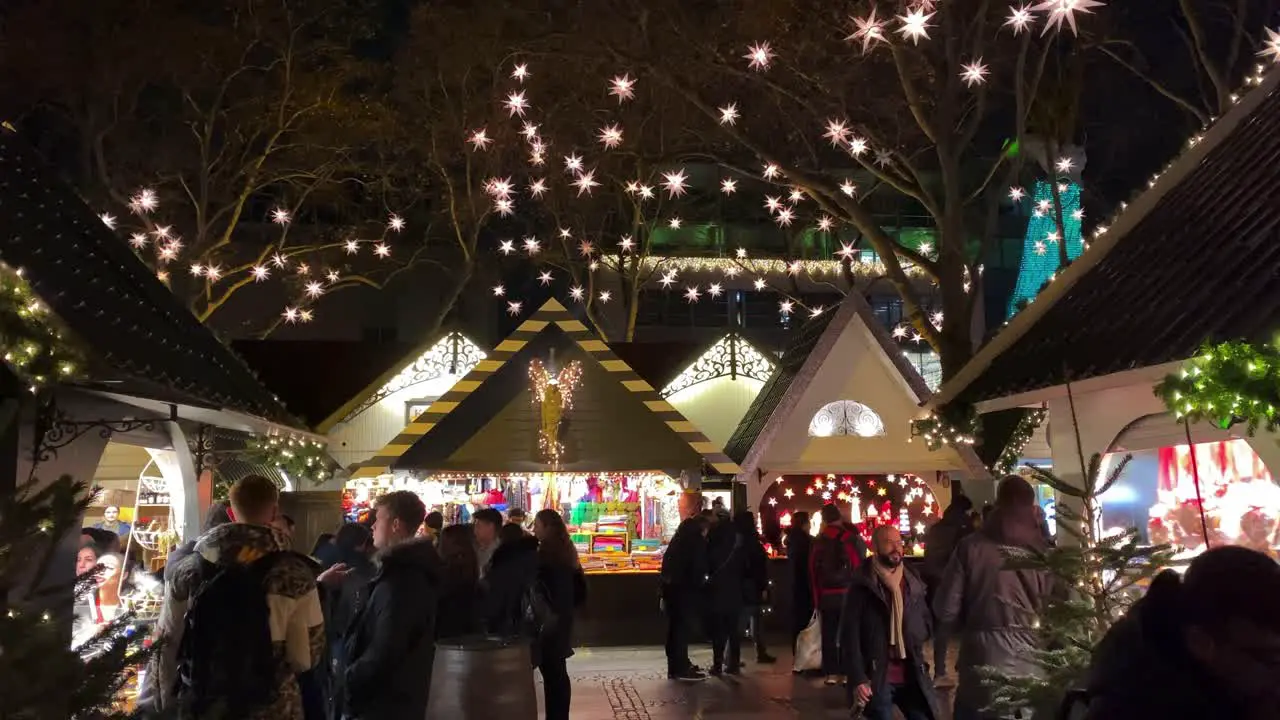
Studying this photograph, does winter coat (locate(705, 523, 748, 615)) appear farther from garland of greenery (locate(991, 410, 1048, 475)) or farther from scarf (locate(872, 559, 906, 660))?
scarf (locate(872, 559, 906, 660))

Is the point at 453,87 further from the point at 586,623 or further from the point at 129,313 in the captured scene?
the point at 129,313

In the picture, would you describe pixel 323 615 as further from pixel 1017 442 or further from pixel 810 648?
pixel 1017 442

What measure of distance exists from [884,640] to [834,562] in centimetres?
352

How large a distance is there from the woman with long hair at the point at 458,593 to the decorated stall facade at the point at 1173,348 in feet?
12.6

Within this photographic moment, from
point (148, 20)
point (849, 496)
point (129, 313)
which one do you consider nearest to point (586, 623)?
point (849, 496)

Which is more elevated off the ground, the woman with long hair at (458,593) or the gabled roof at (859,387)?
the gabled roof at (859,387)

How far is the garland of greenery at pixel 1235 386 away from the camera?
4.64 metres

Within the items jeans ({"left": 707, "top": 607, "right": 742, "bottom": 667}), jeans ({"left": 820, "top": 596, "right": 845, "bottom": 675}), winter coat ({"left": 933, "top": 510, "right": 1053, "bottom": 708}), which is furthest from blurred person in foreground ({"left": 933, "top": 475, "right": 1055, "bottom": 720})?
jeans ({"left": 707, "top": 607, "right": 742, "bottom": 667})

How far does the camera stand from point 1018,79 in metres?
10.6

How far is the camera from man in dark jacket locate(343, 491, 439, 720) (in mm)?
4742

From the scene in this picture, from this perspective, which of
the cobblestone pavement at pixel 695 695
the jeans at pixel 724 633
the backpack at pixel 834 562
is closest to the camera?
the cobblestone pavement at pixel 695 695

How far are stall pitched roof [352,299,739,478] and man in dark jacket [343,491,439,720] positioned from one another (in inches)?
247

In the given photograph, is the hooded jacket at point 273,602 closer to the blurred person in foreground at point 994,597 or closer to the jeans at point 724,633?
the blurred person in foreground at point 994,597

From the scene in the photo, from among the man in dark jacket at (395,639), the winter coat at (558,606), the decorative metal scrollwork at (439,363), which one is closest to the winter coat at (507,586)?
Answer: the winter coat at (558,606)
